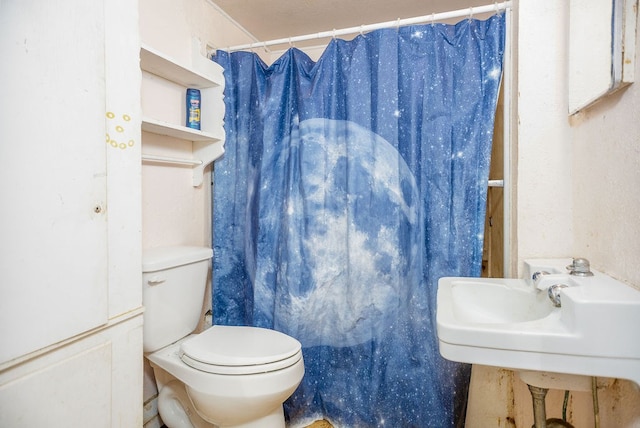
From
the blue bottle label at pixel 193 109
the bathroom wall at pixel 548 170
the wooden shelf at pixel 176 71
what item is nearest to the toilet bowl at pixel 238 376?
the bathroom wall at pixel 548 170

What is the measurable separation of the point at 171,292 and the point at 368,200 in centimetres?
91

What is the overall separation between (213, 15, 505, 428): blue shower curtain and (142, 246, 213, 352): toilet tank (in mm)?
290

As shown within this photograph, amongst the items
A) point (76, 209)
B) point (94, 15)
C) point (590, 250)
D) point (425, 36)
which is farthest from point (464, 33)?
point (76, 209)

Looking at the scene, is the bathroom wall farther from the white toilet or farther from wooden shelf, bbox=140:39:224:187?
wooden shelf, bbox=140:39:224:187

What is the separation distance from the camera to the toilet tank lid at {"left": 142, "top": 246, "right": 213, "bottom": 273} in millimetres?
1312

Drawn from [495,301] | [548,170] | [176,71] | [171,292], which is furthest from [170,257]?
[548,170]

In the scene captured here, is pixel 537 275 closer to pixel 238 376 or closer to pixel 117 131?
pixel 238 376

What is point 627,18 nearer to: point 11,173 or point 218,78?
point 11,173

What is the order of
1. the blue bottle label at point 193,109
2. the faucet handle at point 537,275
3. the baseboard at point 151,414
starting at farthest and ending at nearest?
the blue bottle label at point 193,109 → the baseboard at point 151,414 → the faucet handle at point 537,275

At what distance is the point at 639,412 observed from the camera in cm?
78

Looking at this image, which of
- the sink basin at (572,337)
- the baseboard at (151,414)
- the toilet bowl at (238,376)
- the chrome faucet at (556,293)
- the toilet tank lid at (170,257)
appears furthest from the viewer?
the baseboard at (151,414)

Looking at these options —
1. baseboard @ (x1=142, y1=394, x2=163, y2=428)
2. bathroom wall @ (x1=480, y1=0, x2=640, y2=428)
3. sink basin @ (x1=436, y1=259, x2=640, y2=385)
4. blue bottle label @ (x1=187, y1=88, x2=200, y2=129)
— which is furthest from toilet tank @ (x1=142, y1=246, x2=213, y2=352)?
bathroom wall @ (x1=480, y1=0, x2=640, y2=428)

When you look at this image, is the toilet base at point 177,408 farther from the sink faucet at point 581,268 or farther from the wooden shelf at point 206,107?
the sink faucet at point 581,268

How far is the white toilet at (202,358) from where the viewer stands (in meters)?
1.19
